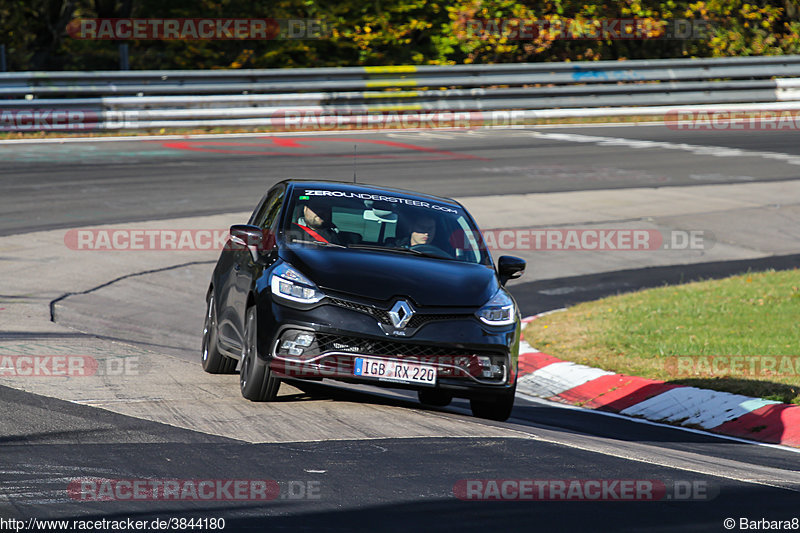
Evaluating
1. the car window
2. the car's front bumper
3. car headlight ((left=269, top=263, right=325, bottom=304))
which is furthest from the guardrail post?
the car's front bumper

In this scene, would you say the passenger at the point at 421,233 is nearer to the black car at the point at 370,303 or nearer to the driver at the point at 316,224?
the black car at the point at 370,303

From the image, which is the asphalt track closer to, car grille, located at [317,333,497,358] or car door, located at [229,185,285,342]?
car grille, located at [317,333,497,358]

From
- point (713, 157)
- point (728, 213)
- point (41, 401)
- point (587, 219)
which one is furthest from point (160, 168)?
point (41, 401)

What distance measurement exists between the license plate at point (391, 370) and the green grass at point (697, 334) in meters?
3.43

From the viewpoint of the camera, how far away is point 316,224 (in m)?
8.99

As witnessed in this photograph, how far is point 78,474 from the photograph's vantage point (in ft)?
19.8

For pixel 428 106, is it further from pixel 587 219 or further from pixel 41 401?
pixel 41 401

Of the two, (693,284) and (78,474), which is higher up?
(78,474)

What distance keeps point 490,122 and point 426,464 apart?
22.4m

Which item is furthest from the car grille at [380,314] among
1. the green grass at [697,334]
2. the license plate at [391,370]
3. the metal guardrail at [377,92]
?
the metal guardrail at [377,92]

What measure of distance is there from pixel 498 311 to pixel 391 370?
0.95 metres

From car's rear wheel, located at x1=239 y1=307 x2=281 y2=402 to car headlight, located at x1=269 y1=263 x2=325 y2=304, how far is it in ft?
0.93

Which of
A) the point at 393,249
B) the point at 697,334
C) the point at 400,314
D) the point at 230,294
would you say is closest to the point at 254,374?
the point at 400,314

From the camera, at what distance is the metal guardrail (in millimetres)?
23891
